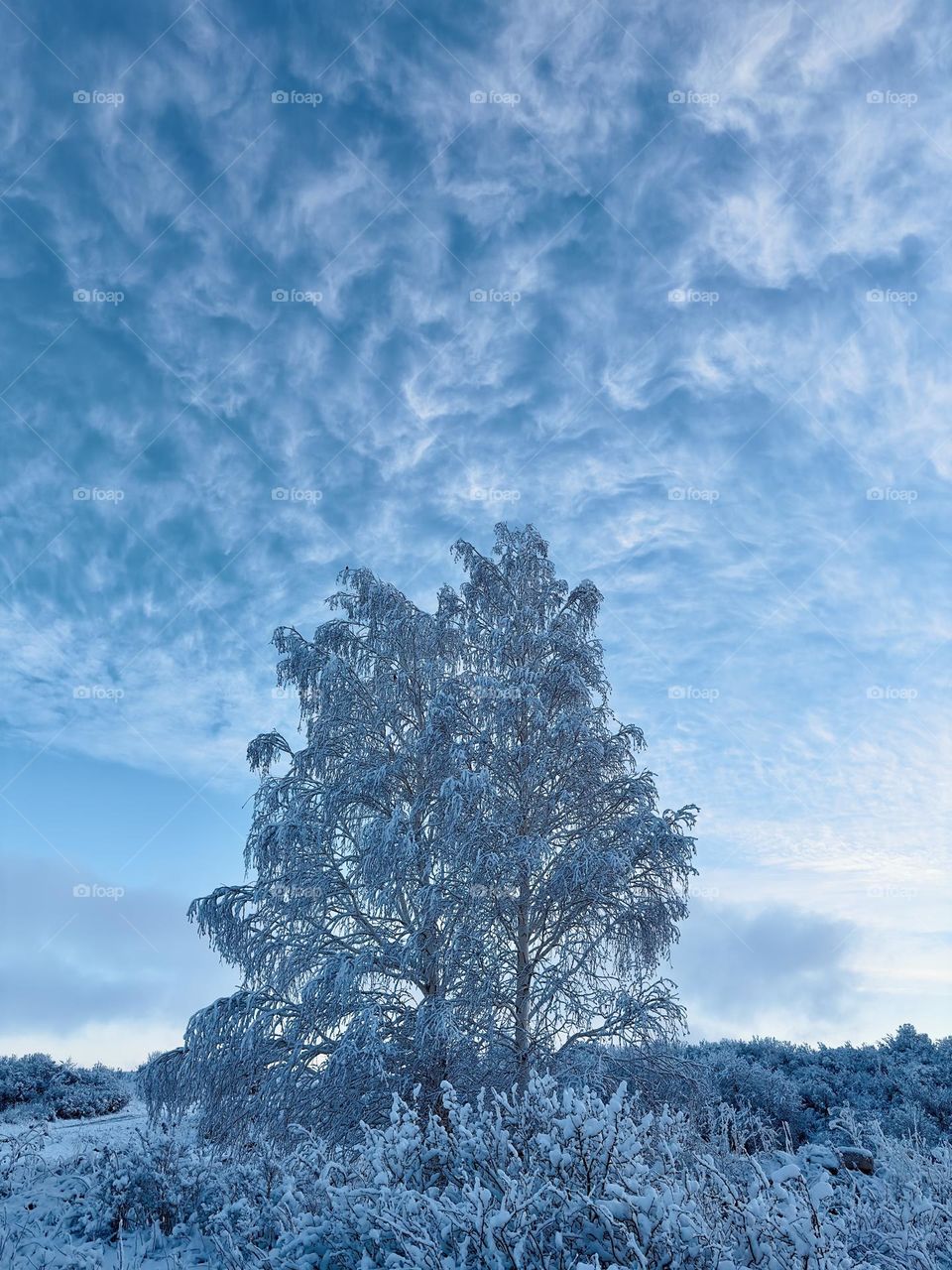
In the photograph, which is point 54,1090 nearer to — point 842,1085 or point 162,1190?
point 162,1190

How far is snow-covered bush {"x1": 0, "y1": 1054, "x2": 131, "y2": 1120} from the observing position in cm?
2095

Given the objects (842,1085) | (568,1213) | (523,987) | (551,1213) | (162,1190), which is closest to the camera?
(568,1213)

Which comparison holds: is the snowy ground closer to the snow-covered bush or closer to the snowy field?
the snowy field

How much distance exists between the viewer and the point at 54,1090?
2216 cm

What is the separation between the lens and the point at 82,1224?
8102mm

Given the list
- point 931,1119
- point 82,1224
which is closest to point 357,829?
point 82,1224

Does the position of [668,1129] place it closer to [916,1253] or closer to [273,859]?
[916,1253]

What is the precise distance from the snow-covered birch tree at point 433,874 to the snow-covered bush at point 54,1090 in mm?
13062

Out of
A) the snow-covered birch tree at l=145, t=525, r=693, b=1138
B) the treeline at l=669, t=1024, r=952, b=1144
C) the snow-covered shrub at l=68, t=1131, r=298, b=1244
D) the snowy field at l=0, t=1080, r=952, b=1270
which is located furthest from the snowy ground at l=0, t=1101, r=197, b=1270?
the treeline at l=669, t=1024, r=952, b=1144

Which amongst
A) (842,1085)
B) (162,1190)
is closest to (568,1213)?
(162,1190)

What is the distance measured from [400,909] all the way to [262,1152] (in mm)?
3404

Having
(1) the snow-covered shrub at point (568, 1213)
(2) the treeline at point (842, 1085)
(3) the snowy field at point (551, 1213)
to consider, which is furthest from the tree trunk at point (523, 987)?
(2) the treeline at point (842, 1085)

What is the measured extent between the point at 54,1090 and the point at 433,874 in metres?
18.0

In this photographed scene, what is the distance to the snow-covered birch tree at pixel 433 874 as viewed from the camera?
34.4ft
